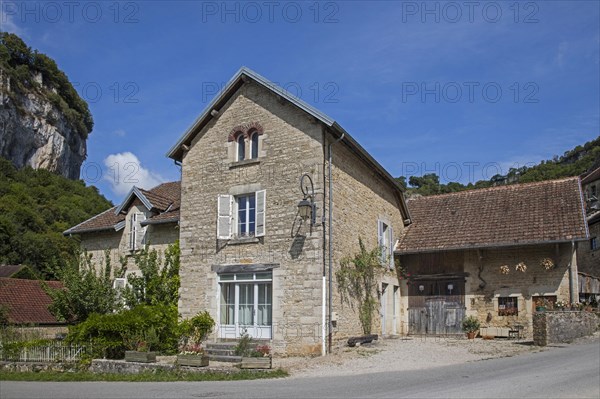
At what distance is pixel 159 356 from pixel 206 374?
12.7ft

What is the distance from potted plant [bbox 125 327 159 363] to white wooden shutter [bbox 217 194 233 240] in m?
3.55

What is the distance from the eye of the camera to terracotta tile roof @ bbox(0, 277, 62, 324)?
23.6 metres

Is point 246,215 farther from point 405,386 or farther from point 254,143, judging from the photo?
point 405,386

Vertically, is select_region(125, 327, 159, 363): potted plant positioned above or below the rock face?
below

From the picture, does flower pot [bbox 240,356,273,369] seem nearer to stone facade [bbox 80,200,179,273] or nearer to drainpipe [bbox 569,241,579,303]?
stone facade [bbox 80,200,179,273]

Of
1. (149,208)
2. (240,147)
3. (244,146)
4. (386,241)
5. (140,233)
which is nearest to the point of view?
(244,146)

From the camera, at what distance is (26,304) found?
24.6m

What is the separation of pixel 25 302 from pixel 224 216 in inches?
493

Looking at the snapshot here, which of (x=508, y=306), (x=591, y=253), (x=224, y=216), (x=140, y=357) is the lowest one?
(x=140, y=357)

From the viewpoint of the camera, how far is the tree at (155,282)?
1902cm

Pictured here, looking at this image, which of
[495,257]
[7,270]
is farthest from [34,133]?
[495,257]

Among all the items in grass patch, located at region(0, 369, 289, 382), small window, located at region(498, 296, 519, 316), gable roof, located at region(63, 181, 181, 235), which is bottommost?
grass patch, located at region(0, 369, 289, 382)

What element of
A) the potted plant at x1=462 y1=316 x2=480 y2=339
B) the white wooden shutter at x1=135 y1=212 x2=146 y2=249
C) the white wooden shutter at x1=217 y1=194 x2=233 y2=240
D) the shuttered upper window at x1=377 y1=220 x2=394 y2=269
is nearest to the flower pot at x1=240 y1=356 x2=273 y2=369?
the white wooden shutter at x1=217 y1=194 x2=233 y2=240

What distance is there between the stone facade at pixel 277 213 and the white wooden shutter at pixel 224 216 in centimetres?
22
